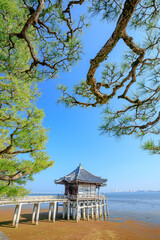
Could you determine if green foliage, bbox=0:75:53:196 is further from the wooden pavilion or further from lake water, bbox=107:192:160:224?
lake water, bbox=107:192:160:224

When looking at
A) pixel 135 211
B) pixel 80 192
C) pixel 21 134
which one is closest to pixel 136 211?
pixel 135 211

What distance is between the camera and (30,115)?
4496 millimetres

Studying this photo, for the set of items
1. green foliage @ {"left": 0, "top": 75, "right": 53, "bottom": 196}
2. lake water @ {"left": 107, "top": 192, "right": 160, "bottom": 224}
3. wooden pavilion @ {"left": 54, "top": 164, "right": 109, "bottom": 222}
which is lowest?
lake water @ {"left": 107, "top": 192, "right": 160, "bottom": 224}

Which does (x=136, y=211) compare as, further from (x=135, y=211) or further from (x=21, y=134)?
(x=21, y=134)

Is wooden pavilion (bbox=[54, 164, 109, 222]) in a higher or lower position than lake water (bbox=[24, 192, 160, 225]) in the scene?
higher

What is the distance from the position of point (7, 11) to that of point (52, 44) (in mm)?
1468

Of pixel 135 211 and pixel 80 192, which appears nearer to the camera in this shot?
pixel 80 192

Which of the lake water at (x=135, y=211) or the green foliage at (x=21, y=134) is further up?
the green foliage at (x=21, y=134)

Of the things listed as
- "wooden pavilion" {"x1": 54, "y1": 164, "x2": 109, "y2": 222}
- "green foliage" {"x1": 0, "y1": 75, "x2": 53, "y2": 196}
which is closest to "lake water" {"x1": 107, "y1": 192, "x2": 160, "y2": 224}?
"wooden pavilion" {"x1": 54, "y1": 164, "x2": 109, "y2": 222}

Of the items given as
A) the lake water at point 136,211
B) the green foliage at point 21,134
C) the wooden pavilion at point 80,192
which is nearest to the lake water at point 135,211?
the lake water at point 136,211

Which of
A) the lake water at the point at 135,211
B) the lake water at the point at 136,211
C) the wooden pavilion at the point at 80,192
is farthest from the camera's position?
the lake water at the point at 136,211

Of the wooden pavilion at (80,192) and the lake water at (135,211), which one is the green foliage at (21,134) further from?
the lake water at (135,211)

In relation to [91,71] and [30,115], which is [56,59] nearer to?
[30,115]

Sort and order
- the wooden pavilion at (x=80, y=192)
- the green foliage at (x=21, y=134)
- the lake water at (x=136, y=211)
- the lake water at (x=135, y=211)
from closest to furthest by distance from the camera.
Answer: the green foliage at (x=21, y=134) < the wooden pavilion at (x=80, y=192) < the lake water at (x=135, y=211) < the lake water at (x=136, y=211)
